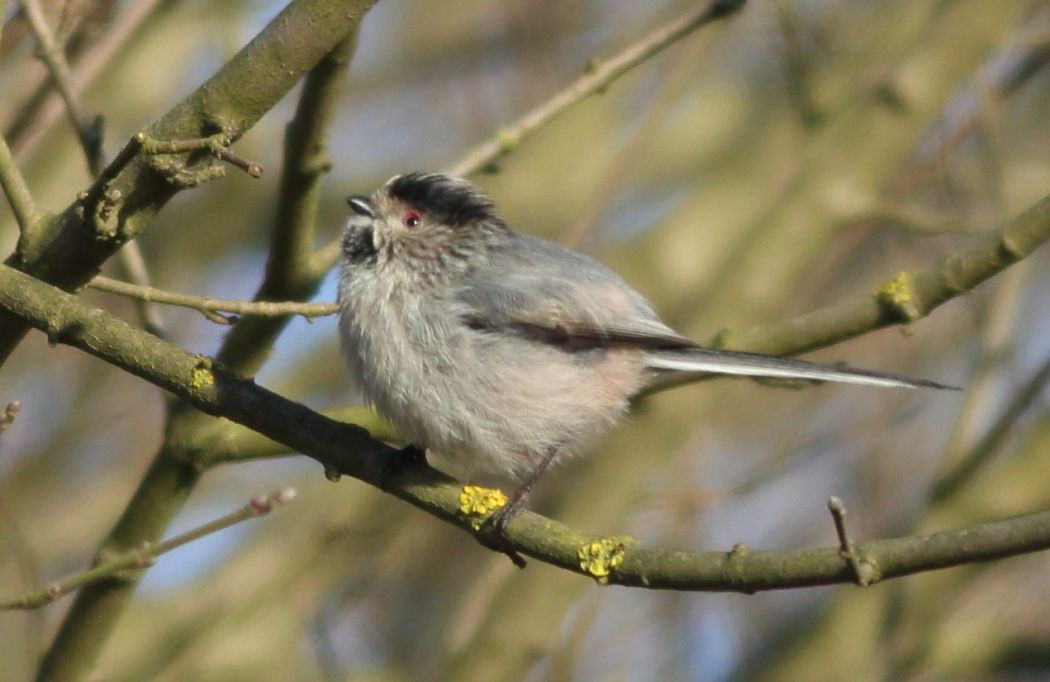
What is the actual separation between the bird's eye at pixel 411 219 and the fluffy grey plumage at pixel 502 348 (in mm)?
68

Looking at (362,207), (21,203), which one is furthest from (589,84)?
(21,203)

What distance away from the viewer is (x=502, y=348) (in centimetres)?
372

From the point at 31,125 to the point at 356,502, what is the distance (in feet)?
5.93

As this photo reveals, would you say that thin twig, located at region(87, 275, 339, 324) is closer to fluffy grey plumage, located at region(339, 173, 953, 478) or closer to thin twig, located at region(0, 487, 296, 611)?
thin twig, located at region(0, 487, 296, 611)

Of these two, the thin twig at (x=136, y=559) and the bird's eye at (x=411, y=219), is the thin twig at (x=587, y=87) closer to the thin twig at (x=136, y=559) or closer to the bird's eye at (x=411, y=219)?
the bird's eye at (x=411, y=219)

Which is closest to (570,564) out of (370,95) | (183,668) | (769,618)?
(183,668)

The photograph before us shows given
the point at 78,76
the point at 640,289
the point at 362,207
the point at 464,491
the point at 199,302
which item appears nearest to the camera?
the point at 199,302

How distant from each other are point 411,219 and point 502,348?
70 cm

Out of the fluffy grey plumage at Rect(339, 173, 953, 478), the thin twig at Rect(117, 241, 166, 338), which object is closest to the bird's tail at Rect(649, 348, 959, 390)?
the fluffy grey plumage at Rect(339, 173, 953, 478)

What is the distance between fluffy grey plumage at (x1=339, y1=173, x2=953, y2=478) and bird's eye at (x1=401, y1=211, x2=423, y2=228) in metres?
0.07

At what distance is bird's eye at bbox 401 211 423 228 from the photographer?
4180 millimetres

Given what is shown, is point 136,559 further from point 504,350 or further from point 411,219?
point 411,219

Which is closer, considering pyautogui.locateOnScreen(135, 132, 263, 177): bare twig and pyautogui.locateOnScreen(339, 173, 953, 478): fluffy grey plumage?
pyautogui.locateOnScreen(135, 132, 263, 177): bare twig

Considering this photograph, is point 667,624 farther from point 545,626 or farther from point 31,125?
point 31,125
